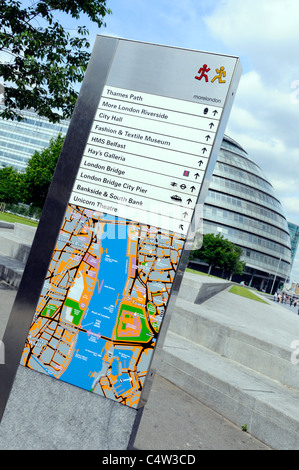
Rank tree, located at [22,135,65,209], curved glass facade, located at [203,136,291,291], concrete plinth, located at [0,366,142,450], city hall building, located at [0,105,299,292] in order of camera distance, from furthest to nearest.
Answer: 1. city hall building, located at [0,105,299,292]
2. curved glass facade, located at [203,136,291,291]
3. tree, located at [22,135,65,209]
4. concrete plinth, located at [0,366,142,450]

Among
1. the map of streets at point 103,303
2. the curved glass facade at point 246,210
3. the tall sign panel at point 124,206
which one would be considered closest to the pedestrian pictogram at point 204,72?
the tall sign panel at point 124,206

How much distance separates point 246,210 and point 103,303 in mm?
73547

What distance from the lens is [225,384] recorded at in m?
5.12

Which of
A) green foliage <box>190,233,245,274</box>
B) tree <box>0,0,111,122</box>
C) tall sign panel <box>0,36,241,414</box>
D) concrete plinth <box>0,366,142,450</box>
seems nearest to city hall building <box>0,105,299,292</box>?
green foliage <box>190,233,245,274</box>

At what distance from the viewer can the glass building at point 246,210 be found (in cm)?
7025

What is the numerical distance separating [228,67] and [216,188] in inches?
2689

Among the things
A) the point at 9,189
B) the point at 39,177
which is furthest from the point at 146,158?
the point at 9,189

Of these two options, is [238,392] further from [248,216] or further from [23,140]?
[23,140]

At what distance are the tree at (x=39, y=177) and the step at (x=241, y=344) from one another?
38.5 meters

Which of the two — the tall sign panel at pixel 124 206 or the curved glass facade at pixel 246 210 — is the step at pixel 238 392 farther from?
the curved glass facade at pixel 246 210

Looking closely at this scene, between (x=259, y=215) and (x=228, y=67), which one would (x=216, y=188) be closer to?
(x=259, y=215)

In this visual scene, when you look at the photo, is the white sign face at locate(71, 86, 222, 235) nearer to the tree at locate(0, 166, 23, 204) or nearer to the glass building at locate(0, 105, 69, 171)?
the tree at locate(0, 166, 23, 204)

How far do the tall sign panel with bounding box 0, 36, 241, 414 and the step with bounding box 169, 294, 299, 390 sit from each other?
387 centimetres

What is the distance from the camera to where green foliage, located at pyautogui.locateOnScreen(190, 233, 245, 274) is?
72.4 metres
